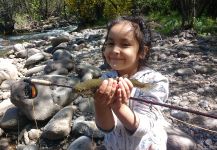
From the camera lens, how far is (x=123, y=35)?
2.23 metres

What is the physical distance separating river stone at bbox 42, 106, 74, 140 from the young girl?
2.48 metres

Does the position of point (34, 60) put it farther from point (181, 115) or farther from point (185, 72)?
point (181, 115)

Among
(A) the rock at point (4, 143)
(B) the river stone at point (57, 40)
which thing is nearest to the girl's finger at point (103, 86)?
(A) the rock at point (4, 143)

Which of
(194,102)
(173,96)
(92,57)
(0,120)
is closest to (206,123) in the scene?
(194,102)

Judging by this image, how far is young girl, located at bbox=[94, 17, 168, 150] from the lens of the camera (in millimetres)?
2045

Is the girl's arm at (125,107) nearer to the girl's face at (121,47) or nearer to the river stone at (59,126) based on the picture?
the girl's face at (121,47)

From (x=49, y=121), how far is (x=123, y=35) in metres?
3.22

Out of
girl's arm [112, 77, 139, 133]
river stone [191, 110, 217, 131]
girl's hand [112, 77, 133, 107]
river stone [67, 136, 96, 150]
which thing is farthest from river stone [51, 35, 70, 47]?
girl's hand [112, 77, 133, 107]

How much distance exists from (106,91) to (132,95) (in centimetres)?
53

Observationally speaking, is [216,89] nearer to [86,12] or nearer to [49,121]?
[49,121]

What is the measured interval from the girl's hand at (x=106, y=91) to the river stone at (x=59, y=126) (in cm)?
310

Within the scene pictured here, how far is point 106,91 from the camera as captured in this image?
1.72 meters

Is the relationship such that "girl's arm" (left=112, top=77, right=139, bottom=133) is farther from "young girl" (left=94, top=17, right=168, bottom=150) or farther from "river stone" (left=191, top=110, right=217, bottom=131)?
"river stone" (left=191, top=110, right=217, bottom=131)

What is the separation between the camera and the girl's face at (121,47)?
87.1 inches
